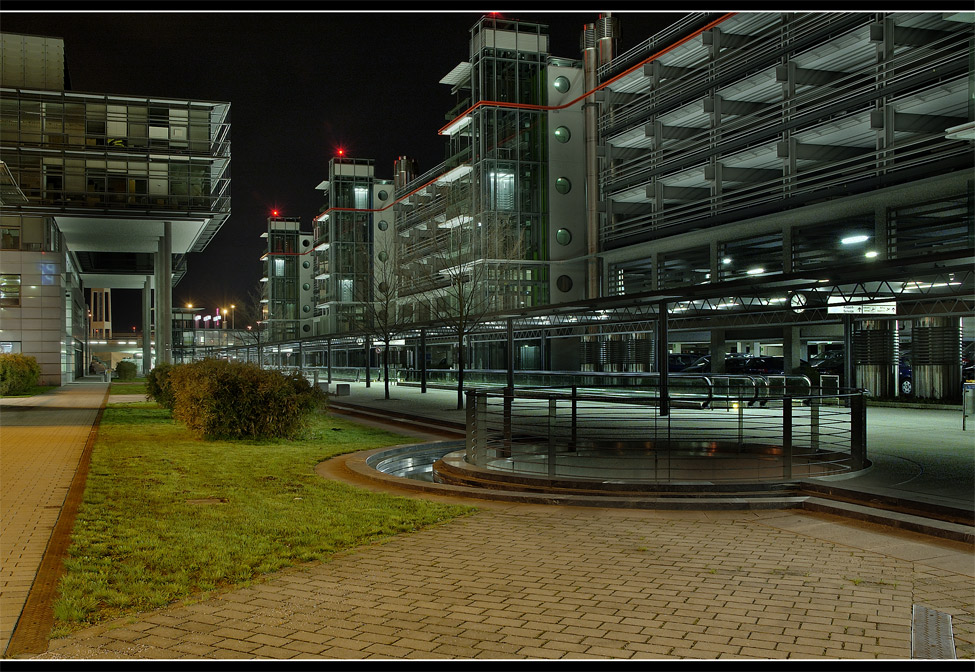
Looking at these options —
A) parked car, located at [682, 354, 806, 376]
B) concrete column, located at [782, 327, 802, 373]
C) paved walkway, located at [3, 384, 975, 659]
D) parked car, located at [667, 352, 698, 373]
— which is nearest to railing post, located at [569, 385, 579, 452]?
paved walkway, located at [3, 384, 975, 659]

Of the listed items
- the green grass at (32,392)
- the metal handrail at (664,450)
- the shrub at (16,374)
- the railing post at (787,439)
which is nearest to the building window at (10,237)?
the green grass at (32,392)

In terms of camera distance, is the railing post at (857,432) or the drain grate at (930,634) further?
the railing post at (857,432)

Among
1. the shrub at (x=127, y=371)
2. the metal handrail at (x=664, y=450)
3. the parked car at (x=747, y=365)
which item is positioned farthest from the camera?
the shrub at (x=127, y=371)

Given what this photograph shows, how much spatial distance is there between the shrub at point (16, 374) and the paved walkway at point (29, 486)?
1268cm

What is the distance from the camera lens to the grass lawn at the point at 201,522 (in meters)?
5.89

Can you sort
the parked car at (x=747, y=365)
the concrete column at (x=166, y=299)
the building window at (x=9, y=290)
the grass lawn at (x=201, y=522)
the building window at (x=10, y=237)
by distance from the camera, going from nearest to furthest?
the grass lawn at (x=201, y=522)
the parked car at (x=747, y=365)
the building window at (x=9, y=290)
the building window at (x=10, y=237)
the concrete column at (x=166, y=299)

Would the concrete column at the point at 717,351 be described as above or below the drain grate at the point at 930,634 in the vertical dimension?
above

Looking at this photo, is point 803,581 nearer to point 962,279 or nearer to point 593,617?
point 593,617

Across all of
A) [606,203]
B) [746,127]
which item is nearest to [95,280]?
[606,203]

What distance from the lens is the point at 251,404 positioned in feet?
53.6

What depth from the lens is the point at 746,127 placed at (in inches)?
1501

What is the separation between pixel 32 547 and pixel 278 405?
9265 millimetres

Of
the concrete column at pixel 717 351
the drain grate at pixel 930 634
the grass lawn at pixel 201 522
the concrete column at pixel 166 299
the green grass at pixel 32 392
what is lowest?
the green grass at pixel 32 392

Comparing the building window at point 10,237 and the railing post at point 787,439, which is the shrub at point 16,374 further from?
the railing post at point 787,439
